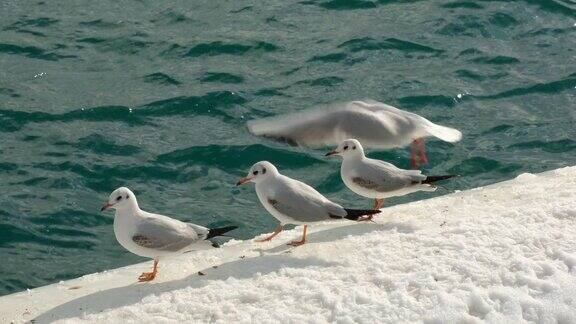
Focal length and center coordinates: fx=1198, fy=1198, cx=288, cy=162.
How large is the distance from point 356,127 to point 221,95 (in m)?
2.72

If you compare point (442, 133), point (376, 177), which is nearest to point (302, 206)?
point (376, 177)

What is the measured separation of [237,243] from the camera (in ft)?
22.2

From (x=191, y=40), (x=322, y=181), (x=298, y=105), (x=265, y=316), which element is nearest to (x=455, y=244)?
(x=265, y=316)

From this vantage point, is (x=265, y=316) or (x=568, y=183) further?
(x=568, y=183)

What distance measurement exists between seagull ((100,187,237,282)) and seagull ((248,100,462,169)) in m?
2.49

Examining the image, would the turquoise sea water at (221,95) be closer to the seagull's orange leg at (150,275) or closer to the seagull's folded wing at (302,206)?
the seagull's orange leg at (150,275)

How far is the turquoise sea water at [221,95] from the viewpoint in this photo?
8891 millimetres

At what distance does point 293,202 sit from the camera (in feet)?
20.5

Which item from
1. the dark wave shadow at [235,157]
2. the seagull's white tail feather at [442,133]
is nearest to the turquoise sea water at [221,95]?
the dark wave shadow at [235,157]

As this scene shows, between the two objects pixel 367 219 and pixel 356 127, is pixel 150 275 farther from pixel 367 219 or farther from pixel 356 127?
pixel 356 127

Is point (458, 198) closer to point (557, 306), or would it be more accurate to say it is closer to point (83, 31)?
point (557, 306)

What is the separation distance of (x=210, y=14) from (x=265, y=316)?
7.74 metres

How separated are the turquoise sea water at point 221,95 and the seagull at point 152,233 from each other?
6.48ft

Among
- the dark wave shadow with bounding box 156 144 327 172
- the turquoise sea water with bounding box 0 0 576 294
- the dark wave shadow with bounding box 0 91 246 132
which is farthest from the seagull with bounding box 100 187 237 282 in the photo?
the dark wave shadow with bounding box 0 91 246 132
